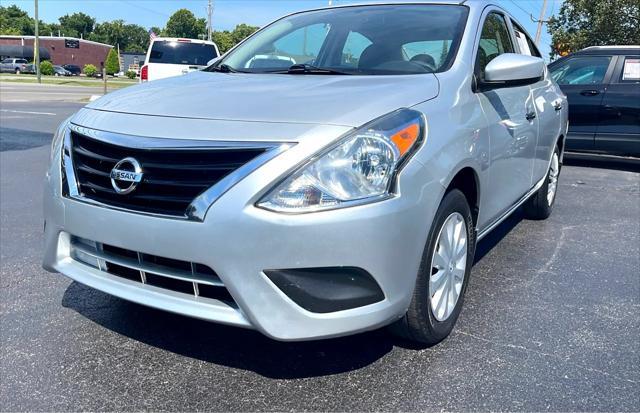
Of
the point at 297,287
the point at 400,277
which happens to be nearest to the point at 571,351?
the point at 400,277

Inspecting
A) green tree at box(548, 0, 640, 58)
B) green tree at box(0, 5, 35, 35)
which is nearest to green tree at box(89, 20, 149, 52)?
green tree at box(0, 5, 35, 35)

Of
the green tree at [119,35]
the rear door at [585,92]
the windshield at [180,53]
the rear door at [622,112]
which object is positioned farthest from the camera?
the green tree at [119,35]

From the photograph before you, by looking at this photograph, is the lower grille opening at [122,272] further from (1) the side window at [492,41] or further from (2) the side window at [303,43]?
(1) the side window at [492,41]

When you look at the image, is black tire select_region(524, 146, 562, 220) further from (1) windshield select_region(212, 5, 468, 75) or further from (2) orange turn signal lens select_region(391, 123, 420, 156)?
(2) orange turn signal lens select_region(391, 123, 420, 156)

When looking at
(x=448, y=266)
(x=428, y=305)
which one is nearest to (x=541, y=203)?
(x=448, y=266)

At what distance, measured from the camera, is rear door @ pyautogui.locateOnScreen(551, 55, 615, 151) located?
807 centimetres

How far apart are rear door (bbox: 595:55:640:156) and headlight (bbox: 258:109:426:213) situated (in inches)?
265

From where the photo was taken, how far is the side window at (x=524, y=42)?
4404mm

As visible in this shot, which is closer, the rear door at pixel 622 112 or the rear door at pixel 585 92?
the rear door at pixel 622 112

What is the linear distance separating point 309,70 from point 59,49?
343 feet

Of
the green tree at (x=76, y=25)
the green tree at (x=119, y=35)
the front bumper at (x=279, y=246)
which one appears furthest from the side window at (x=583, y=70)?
the green tree at (x=76, y=25)

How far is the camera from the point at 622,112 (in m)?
7.90

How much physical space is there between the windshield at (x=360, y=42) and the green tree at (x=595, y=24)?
1945cm

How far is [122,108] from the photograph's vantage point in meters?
2.65
